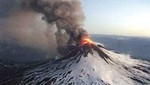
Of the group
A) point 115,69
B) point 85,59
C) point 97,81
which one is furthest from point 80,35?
point 97,81

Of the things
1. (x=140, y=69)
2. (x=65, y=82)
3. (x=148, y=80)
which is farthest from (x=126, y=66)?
(x=65, y=82)

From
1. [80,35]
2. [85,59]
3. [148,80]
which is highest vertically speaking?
[80,35]

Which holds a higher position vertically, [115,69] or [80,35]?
[80,35]

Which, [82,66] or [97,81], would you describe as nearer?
[97,81]

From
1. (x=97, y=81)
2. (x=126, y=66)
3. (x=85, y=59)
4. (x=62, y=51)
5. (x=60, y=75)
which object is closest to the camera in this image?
(x=97, y=81)

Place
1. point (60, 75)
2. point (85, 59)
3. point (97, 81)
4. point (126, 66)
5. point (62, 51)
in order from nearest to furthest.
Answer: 1. point (97, 81)
2. point (60, 75)
3. point (85, 59)
4. point (126, 66)
5. point (62, 51)

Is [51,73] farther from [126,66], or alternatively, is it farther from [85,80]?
[126,66]
